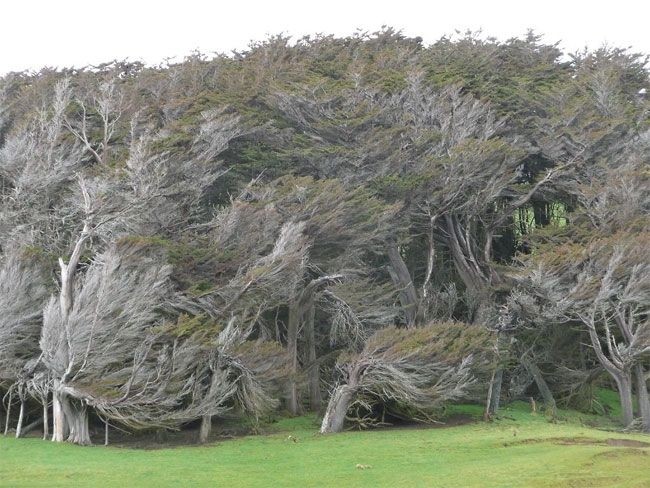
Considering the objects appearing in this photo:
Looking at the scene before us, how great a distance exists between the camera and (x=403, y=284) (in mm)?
29188

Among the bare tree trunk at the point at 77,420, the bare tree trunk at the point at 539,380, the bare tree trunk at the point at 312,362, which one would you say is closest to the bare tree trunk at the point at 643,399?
the bare tree trunk at the point at 539,380

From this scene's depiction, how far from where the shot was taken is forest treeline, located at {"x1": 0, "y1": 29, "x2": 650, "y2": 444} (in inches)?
858

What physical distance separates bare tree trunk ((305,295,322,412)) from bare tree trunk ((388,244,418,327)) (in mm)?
3078

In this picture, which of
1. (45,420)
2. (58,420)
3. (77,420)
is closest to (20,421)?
(45,420)

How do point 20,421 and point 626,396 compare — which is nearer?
point 20,421

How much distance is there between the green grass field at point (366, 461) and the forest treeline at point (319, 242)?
5.50ft

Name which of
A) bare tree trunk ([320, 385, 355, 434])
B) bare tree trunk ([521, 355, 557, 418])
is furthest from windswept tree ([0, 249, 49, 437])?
bare tree trunk ([521, 355, 557, 418])

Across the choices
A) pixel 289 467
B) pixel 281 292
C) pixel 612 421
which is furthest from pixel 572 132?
pixel 289 467

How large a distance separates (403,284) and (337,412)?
7.06 metres

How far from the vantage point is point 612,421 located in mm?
28203

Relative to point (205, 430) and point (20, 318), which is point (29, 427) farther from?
point (205, 430)

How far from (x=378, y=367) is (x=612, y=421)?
10.3 metres

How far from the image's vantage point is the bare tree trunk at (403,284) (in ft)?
92.9

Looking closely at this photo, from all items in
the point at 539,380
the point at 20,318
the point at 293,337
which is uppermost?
the point at 20,318
